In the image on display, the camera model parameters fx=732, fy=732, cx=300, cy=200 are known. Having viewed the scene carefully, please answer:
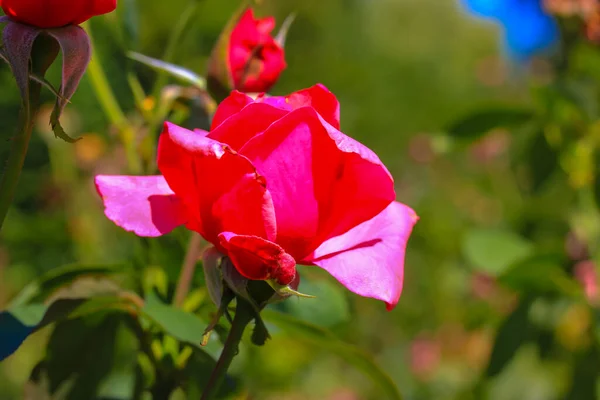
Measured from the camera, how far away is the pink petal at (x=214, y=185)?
1.04 ft

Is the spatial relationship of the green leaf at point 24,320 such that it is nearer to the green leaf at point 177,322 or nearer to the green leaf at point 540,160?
the green leaf at point 177,322

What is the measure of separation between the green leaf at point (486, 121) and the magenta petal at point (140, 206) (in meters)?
0.64

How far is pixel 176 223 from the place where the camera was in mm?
350

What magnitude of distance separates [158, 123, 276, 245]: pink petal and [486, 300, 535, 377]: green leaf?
599mm

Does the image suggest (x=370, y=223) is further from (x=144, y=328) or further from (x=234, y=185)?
(x=144, y=328)

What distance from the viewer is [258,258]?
1.02ft

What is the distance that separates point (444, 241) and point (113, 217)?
2.32m

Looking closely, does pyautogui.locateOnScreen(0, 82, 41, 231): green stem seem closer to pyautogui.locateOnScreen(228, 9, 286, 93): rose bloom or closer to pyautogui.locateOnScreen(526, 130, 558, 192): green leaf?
pyautogui.locateOnScreen(228, 9, 286, 93): rose bloom

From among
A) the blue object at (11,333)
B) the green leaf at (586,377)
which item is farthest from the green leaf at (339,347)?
the green leaf at (586,377)

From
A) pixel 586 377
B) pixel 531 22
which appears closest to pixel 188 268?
pixel 586 377

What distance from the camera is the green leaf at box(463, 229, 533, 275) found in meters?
1.01

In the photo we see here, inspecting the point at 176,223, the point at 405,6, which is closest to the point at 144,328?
the point at 176,223

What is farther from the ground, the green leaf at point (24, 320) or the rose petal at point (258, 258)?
the rose petal at point (258, 258)

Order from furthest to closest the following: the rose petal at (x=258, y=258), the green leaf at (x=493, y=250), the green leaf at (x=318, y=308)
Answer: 1. the green leaf at (x=493, y=250)
2. the green leaf at (x=318, y=308)
3. the rose petal at (x=258, y=258)
